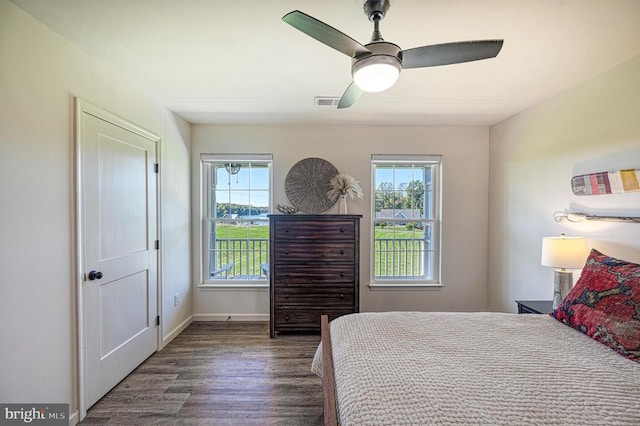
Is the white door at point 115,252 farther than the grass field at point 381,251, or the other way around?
the grass field at point 381,251

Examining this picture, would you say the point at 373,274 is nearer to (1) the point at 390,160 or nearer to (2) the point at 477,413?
(1) the point at 390,160

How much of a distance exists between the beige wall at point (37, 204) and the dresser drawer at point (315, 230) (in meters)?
1.77

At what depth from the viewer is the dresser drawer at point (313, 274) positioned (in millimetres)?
3092

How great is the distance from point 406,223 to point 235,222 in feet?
7.48

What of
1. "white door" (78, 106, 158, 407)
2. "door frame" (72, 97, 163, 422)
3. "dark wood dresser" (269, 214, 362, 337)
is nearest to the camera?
"door frame" (72, 97, 163, 422)

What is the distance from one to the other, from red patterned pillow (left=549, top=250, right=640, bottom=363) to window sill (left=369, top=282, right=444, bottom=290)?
5.77 feet

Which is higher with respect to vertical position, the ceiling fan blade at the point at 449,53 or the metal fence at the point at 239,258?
the ceiling fan blade at the point at 449,53

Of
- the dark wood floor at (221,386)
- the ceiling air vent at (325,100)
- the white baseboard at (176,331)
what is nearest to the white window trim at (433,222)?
the ceiling air vent at (325,100)

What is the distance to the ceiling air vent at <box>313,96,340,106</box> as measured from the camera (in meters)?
2.65

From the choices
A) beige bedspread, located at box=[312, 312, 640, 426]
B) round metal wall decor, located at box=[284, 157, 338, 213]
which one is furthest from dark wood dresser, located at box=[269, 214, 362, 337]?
beige bedspread, located at box=[312, 312, 640, 426]

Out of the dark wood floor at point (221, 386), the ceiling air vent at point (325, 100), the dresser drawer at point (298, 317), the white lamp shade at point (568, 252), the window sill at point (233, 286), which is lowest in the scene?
the dark wood floor at point (221, 386)

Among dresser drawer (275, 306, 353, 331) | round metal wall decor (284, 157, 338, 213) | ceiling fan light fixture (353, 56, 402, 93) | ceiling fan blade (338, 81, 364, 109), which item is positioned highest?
ceiling fan blade (338, 81, 364, 109)

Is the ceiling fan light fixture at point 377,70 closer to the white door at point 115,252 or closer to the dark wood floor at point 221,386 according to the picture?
the white door at point 115,252

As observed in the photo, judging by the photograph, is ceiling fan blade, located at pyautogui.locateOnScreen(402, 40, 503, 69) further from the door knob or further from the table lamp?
the door knob
